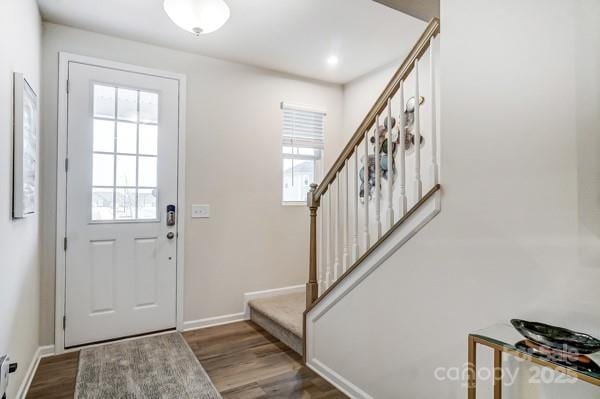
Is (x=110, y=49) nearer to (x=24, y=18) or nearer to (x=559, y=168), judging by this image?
(x=24, y=18)

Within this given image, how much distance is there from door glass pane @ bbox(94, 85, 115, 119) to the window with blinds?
161cm

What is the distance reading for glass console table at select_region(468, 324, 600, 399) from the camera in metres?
1.00

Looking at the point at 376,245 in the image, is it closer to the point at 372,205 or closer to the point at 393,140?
the point at 372,205

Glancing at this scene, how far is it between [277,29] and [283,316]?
240 centimetres

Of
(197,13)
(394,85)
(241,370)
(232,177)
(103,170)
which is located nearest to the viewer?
(394,85)

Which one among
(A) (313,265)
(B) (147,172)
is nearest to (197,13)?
(B) (147,172)

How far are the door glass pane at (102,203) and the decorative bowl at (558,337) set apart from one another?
2910 mm

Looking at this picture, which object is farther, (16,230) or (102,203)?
(102,203)

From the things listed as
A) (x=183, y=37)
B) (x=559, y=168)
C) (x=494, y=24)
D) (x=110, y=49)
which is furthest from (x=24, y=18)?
(x=559, y=168)

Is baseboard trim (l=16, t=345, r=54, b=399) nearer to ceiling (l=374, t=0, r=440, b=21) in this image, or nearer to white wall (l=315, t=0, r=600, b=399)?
white wall (l=315, t=0, r=600, b=399)

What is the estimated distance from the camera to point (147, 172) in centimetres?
306

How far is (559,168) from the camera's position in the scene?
4.06 feet

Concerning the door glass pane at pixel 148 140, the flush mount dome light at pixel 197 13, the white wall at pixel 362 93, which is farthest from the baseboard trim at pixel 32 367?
the white wall at pixel 362 93

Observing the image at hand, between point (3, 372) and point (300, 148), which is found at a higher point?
point (300, 148)
